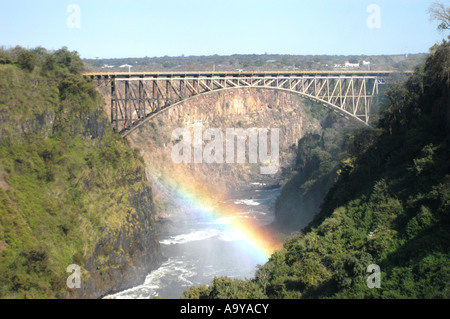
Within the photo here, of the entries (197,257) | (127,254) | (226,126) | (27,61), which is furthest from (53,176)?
(226,126)

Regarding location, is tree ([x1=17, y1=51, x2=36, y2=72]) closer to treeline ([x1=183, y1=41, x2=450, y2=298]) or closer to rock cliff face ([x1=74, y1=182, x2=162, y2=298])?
rock cliff face ([x1=74, y1=182, x2=162, y2=298])

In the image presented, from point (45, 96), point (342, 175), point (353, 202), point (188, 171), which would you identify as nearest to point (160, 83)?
point (188, 171)

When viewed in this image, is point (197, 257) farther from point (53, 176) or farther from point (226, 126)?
point (226, 126)

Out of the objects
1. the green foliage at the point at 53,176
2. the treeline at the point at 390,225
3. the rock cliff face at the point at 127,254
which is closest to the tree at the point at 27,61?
the green foliage at the point at 53,176

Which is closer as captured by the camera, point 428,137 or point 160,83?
point 428,137

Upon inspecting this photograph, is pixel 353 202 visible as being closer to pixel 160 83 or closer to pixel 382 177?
pixel 382 177

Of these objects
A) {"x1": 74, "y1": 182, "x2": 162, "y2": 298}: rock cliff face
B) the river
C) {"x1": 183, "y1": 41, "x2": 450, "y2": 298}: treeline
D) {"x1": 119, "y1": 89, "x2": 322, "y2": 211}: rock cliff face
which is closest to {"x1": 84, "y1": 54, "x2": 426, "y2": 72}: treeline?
{"x1": 119, "y1": 89, "x2": 322, "y2": 211}: rock cliff face
